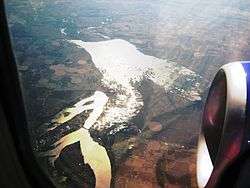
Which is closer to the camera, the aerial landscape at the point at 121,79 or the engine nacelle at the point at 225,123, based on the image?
the engine nacelle at the point at 225,123

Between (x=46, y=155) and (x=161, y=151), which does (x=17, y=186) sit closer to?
(x=46, y=155)

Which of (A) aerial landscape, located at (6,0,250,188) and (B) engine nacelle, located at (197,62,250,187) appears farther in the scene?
(A) aerial landscape, located at (6,0,250,188)

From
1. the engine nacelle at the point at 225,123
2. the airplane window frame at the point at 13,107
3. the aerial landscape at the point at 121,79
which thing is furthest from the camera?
the aerial landscape at the point at 121,79

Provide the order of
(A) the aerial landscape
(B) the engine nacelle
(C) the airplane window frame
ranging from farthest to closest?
(A) the aerial landscape
(B) the engine nacelle
(C) the airplane window frame

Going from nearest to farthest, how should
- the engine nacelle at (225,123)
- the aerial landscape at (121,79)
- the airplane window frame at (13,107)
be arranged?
1. the airplane window frame at (13,107)
2. the engine nacelle at (225,123)
3. the aerial landscape at (121,79)

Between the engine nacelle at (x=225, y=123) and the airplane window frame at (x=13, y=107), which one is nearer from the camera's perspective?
the airplane window frame at (x=13, y=107)

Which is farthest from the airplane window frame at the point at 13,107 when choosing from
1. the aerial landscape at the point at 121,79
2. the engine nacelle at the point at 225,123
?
the engine nacelle at the point at 225,123

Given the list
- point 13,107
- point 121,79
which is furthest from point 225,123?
point 121,79

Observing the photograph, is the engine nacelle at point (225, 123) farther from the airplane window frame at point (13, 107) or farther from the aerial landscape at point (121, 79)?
the airplane window frame at point (13, 107)

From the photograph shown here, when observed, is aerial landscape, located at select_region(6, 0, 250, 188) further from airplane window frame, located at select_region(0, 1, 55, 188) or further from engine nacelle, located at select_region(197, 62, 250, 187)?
engine nacelle, located at select_region(197, 62, 250, 187)

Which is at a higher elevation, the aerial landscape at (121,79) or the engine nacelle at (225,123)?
the engine nacelle at (225,123)

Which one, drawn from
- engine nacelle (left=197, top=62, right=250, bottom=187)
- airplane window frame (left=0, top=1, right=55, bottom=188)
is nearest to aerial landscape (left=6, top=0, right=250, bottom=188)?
airplane window frame (left=0, top=1, right=55, bottom=188)
